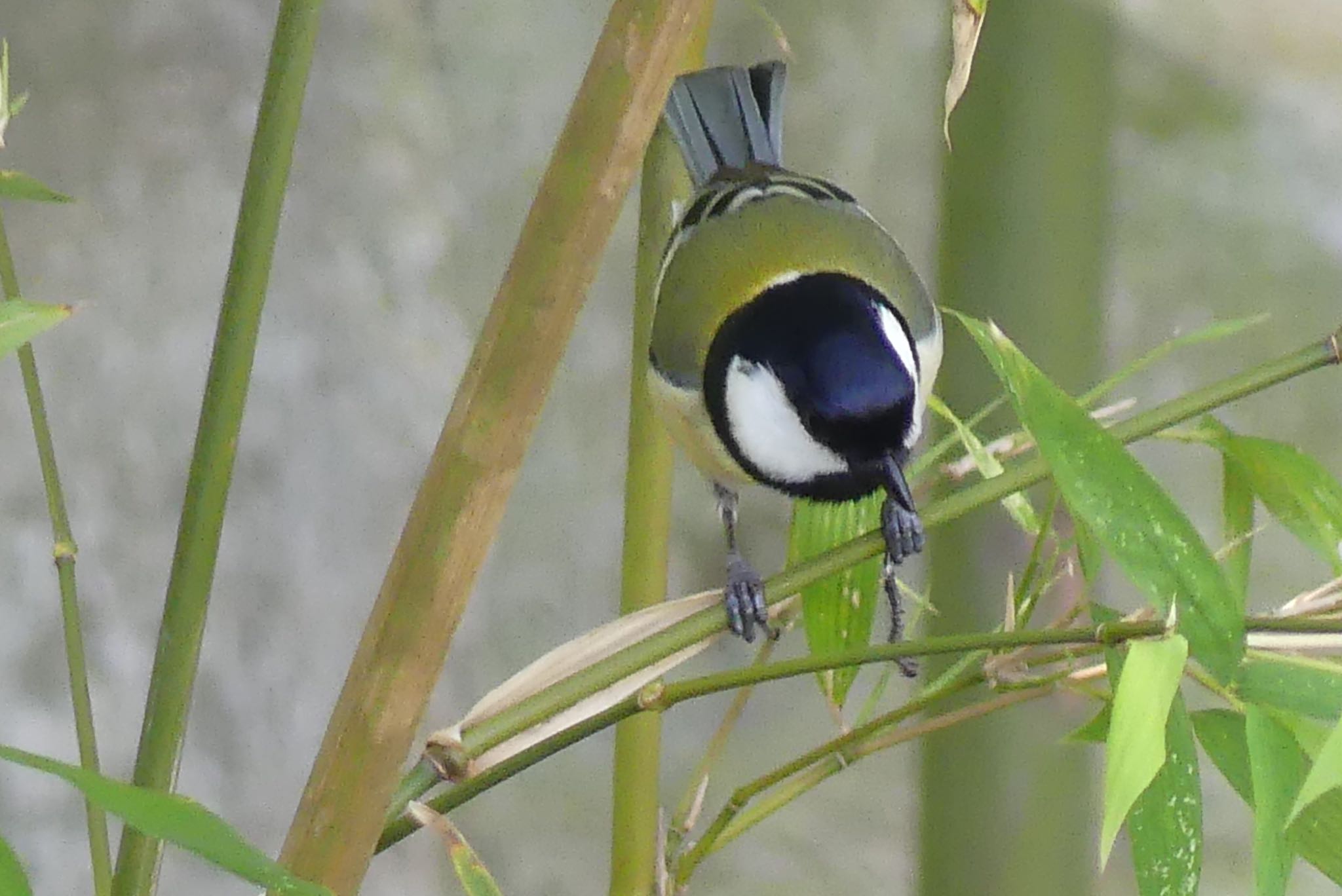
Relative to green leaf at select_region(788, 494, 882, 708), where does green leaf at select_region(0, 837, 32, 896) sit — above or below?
below

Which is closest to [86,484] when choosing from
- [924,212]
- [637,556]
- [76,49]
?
[76,49]

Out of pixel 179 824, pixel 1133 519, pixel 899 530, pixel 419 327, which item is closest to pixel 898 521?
pixel 899 530

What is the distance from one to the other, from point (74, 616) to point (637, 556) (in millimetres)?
214

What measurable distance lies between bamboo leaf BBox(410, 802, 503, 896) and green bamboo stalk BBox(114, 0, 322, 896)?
9cm

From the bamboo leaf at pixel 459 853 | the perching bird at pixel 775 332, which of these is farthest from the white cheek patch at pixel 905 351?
the bamboo leaf at pixel 459 853

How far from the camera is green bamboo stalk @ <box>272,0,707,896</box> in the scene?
273mm

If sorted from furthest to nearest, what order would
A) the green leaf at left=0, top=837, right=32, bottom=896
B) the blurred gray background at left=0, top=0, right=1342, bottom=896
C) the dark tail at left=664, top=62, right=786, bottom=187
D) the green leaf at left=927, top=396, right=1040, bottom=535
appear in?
the blurred gray background at left=0, top=0, right=1342, bottom=896 → the dark tail at left=664, top=62, right=786, bottom=187 → the green leaf at left=927, top=396, right=1040, bottom=535 → the green leaf at left=0, top=837, right=32, bottom=896

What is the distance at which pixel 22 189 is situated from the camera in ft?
1.06

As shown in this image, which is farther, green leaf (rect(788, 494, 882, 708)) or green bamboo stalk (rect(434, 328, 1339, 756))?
green leaf (rect(788, 494, 882, 708))

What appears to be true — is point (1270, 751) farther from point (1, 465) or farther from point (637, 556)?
point (1, 465)

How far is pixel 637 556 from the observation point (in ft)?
1.61

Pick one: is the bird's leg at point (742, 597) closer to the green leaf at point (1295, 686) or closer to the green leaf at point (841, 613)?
the green leaf at point (841, 613)

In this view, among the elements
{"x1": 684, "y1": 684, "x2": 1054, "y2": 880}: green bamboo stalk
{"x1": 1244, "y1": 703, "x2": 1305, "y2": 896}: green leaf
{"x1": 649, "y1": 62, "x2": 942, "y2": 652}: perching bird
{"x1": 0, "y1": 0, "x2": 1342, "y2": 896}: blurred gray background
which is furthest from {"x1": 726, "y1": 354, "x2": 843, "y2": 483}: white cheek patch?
{"x1": 0, "y1": 0, "x2": 1342, "y2": 896}: blurred gray background

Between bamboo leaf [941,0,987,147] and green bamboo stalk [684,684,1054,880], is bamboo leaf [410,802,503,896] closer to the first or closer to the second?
green bamboo stalk [684,684,1054,880]
